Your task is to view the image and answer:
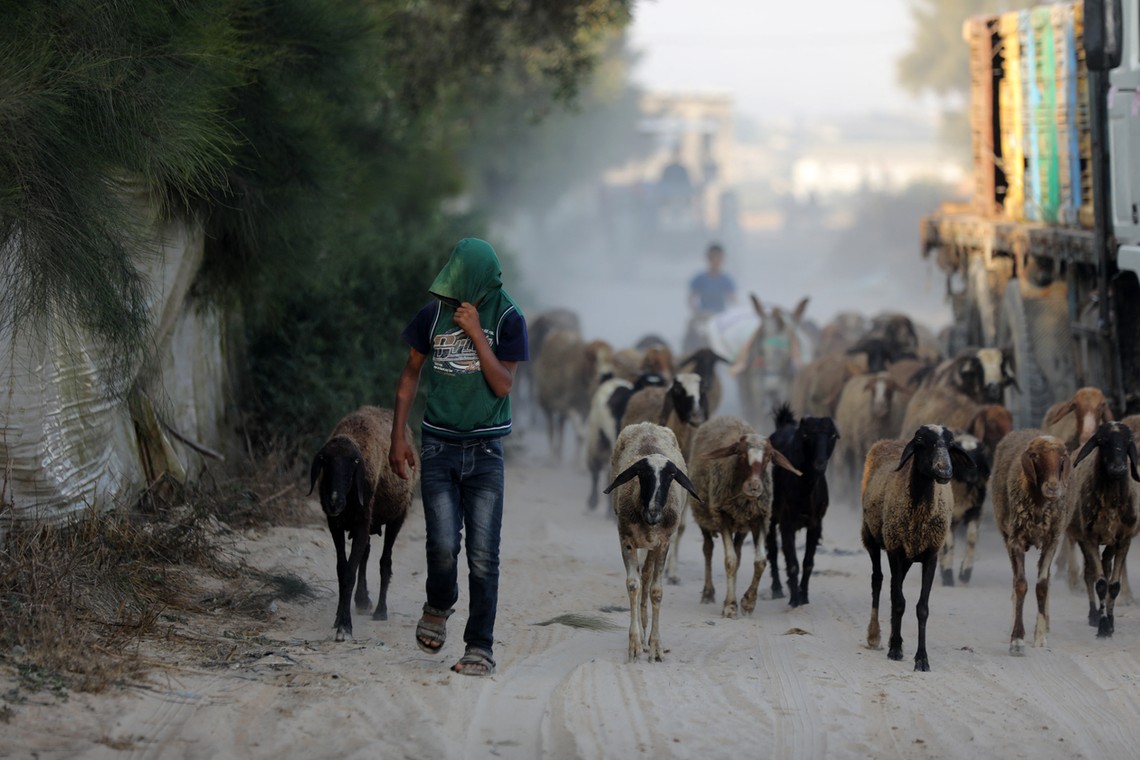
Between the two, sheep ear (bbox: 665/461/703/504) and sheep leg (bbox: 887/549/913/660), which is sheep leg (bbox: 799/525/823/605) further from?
sheep ear (bbox: 665/461/703/504)

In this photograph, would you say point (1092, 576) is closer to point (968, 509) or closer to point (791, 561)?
point (968, 509)

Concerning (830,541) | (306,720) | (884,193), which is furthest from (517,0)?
(884,193)

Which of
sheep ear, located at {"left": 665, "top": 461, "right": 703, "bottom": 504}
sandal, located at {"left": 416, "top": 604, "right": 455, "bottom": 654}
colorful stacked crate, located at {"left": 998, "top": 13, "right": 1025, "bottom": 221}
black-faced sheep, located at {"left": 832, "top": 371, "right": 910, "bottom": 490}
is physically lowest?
sandal, located at {"left": 416, "top": 604, "right": 455, "bottom": 654}

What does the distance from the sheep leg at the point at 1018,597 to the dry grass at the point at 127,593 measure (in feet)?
13.8

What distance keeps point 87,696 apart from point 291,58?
20.7 ft

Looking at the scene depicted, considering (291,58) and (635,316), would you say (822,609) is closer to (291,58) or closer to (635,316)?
(291,58)

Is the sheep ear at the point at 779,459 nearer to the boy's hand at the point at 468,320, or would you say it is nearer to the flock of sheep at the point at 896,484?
the flock of sheep at the point at 896,484

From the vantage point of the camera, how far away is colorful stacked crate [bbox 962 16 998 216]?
15.5 meters

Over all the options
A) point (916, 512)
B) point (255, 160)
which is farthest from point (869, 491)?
point (255, 160)

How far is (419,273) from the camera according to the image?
1609cm

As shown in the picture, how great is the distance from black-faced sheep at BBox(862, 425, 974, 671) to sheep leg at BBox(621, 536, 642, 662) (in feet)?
4.73

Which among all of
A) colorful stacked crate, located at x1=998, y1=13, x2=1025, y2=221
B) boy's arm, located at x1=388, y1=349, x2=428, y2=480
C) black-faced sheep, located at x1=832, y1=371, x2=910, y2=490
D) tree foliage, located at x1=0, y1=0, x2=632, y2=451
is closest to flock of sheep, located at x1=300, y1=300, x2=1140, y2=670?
black-faced sheep, located at x1=832, y1=371, x2=910, y2=490

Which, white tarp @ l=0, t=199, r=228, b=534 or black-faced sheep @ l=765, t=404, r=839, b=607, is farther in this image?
black-faced sheep @ l=765, t=404, r=839, b=607

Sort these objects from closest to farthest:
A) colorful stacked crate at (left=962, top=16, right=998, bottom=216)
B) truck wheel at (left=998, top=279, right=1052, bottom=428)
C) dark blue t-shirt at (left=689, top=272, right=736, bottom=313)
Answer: truck wheel at (left=998, top=279, right=1052, bottom=428) → colorful stacked crate at (left=962, top=16, right=998, bottom=216) → dark blue t-shirt at (left=689, top=272, right=736, bottom=313)
